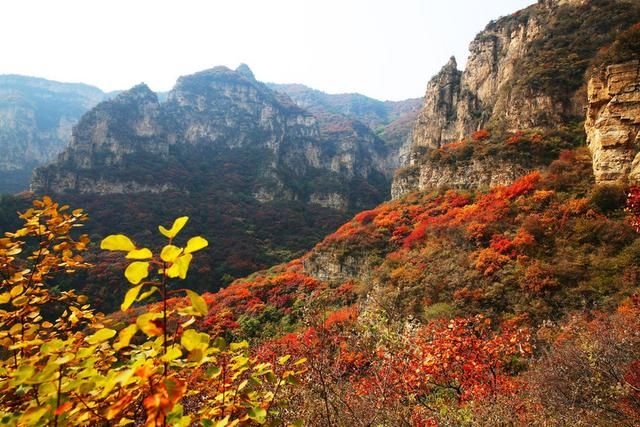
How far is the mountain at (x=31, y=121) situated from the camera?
100 metres

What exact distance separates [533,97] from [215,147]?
8674cm

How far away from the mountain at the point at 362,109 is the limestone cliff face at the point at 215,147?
18.7 metres

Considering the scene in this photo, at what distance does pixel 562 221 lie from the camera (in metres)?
14.2

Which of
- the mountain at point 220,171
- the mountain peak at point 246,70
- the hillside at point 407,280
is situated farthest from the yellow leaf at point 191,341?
the mountain peak at point 246,70

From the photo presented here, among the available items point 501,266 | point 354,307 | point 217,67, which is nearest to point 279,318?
point 354,307

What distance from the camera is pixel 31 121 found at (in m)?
118

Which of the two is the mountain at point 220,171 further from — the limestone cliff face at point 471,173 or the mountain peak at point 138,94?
the limestone cliff face at point 471,173

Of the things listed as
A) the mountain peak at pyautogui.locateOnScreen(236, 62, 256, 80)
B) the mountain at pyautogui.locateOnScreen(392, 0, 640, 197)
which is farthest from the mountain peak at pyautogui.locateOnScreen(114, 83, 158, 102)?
the mountain at pyautogui.locateOnScreen(392, 0, 640, 197)

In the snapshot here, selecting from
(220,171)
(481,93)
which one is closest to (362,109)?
(220,171)

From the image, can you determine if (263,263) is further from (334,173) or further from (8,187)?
(8,187)

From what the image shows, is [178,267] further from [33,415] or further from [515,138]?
[515,138]

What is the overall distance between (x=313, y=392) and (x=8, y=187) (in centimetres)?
11318

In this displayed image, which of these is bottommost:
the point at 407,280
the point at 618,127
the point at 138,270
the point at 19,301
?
the point at 407,280

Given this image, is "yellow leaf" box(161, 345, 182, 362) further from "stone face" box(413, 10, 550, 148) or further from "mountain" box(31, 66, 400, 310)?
"mountain" box(31, 66, 400, 310)
